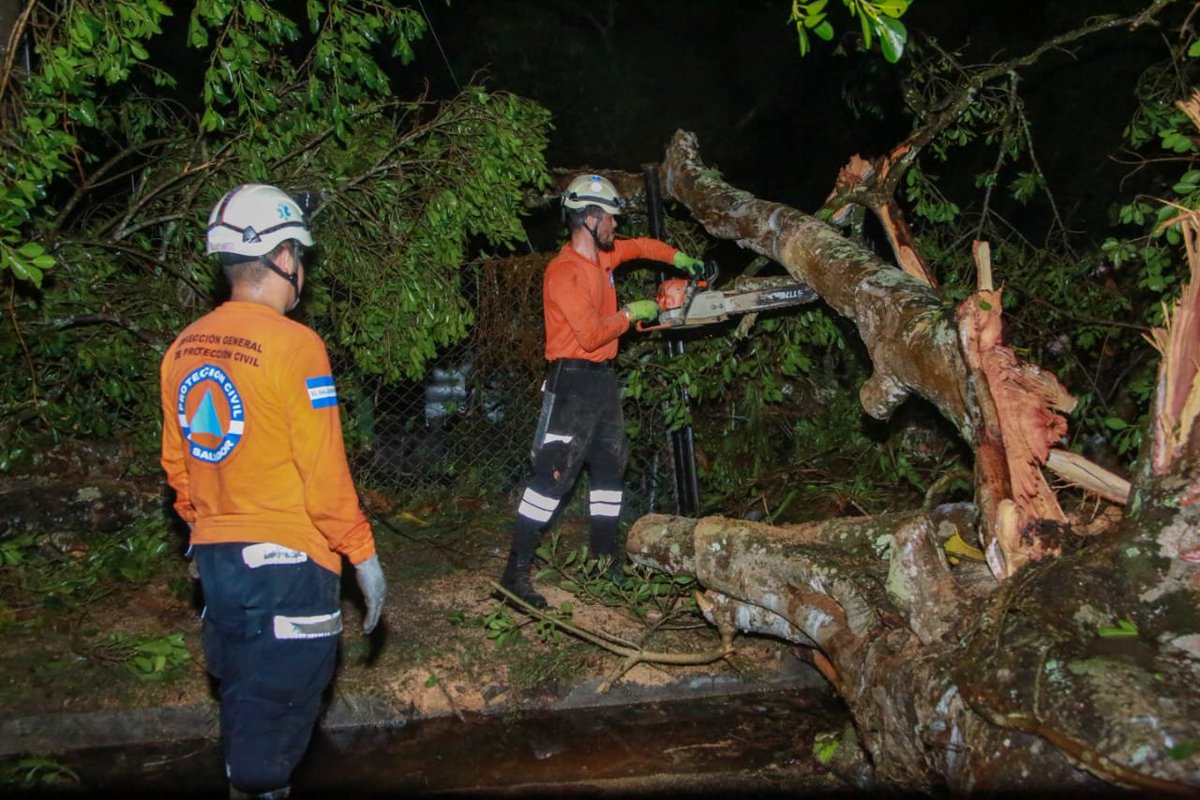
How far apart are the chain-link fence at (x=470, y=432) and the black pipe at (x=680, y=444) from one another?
254 millimetres

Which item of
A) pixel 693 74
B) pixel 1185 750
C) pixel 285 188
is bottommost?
pixel 1185 750

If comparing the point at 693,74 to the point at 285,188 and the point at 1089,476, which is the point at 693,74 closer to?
the point at 285,188

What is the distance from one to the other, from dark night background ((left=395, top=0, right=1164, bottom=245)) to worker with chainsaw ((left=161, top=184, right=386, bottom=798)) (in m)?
6.95

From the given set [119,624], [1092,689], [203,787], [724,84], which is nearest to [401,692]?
[203,787]

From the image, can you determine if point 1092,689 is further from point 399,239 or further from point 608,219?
point 399,239

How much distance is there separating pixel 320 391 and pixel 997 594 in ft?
6.85

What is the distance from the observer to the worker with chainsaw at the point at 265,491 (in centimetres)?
279

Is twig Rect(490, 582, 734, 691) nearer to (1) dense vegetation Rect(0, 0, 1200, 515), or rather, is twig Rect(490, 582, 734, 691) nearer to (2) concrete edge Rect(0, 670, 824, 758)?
(2) concrete edge Rect(0, 670, 824, 758)

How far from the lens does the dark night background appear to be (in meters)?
10.1

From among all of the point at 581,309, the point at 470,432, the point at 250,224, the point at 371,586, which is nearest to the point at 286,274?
the point at 250,224

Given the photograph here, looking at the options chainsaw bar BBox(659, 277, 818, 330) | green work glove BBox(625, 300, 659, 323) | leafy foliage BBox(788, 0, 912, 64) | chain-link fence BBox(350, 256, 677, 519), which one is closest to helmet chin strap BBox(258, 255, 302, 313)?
leafy foliage BBox(788, 0, 912, 64)

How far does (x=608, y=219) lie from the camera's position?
15.8ft

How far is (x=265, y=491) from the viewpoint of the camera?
2.84 m

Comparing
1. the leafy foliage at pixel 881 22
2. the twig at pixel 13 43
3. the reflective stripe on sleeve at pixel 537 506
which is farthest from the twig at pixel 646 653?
the twig at pixel 13 43
